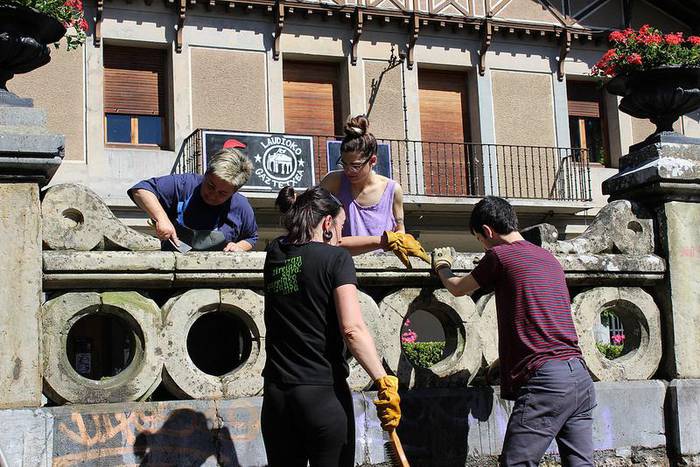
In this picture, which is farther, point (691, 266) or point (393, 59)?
point (393, 59)

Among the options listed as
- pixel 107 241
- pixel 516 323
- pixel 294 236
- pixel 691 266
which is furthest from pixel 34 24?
pixel 691 266

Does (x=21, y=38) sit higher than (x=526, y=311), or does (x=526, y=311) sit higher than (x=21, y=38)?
(x=21, y=38)

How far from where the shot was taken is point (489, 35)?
1880 centimetres

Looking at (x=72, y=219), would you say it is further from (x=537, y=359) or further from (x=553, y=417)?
(x=553, y=417)

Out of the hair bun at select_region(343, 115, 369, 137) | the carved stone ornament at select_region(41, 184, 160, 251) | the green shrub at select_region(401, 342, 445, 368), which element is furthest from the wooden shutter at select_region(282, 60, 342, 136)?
the carved stone ornament at select_region(41, 184, 160, 251)

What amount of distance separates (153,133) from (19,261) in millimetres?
12745

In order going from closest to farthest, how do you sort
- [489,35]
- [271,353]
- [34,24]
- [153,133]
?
[271,353], [34,24], [153,133], [489,35]

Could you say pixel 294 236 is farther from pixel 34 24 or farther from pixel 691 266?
pixel 691 266

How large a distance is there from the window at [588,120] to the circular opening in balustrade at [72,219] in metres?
16.2

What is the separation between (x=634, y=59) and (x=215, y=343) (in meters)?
3.07

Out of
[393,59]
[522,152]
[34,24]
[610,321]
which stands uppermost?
[393,59]

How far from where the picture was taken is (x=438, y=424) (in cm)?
500

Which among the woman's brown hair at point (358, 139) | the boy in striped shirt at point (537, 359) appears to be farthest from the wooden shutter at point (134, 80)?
the boy in striped shirt at point (537, 359)

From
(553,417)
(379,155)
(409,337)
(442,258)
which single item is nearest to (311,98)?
(379,155)
